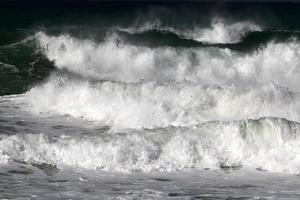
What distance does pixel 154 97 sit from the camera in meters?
16.9

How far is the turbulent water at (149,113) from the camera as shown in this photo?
1073 cm

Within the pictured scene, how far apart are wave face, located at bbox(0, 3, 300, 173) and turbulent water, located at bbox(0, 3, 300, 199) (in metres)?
0.03

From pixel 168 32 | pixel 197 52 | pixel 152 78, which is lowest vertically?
pixel 152 78

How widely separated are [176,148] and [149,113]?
343 centimetres

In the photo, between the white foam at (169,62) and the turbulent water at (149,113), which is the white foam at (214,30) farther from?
the white foam at (169,62)

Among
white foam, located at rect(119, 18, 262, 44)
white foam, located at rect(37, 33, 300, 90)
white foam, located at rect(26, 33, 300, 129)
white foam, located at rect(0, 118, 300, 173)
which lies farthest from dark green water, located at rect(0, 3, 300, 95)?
white foam, located at rect(0, 118, 300, 173)

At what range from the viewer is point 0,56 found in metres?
23.1

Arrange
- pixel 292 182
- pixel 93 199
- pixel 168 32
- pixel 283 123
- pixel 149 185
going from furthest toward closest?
1. pixel 168 32
2. pixel 283 123
3. pixel 292 182
4. pixel 149 185
5. pixel 93 199

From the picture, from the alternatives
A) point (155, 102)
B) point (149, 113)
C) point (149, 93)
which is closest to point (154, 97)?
point (149, 93)

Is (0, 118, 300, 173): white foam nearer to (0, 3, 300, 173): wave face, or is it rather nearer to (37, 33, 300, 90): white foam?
(0, 3, 300, 173): wave face

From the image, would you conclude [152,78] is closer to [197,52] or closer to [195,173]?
[197,52]

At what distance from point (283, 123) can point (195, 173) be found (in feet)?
9.60

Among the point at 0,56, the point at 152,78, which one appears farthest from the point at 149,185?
the point at 0,56

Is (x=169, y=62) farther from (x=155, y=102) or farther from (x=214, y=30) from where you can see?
(x=155, y=102)
